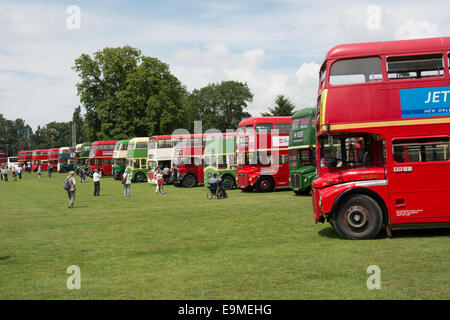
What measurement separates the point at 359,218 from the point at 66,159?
74632mm

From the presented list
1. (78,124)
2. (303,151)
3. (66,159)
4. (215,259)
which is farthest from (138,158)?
(78,124)

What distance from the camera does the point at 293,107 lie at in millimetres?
75688

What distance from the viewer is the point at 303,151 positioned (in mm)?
26656

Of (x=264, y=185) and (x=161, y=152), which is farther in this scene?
(x=161, y=152)

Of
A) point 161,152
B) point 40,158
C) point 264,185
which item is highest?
point 40,158

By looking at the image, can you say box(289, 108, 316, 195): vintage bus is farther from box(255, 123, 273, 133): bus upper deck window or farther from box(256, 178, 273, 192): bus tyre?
box(256, 178, 273, 192): bus tyre

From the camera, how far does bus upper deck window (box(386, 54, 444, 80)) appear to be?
12.2 m

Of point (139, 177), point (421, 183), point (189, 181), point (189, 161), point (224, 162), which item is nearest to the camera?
point (421, 183)

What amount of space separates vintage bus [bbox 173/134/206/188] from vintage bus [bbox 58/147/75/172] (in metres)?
45.2

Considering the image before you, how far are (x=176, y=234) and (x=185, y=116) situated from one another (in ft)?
173

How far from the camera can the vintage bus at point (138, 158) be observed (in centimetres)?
4706

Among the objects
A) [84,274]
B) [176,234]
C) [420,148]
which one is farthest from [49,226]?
[420,148]

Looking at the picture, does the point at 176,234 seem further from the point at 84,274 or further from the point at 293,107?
the point at 293,107

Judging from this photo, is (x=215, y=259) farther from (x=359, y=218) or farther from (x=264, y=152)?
(x=264, y=152)
